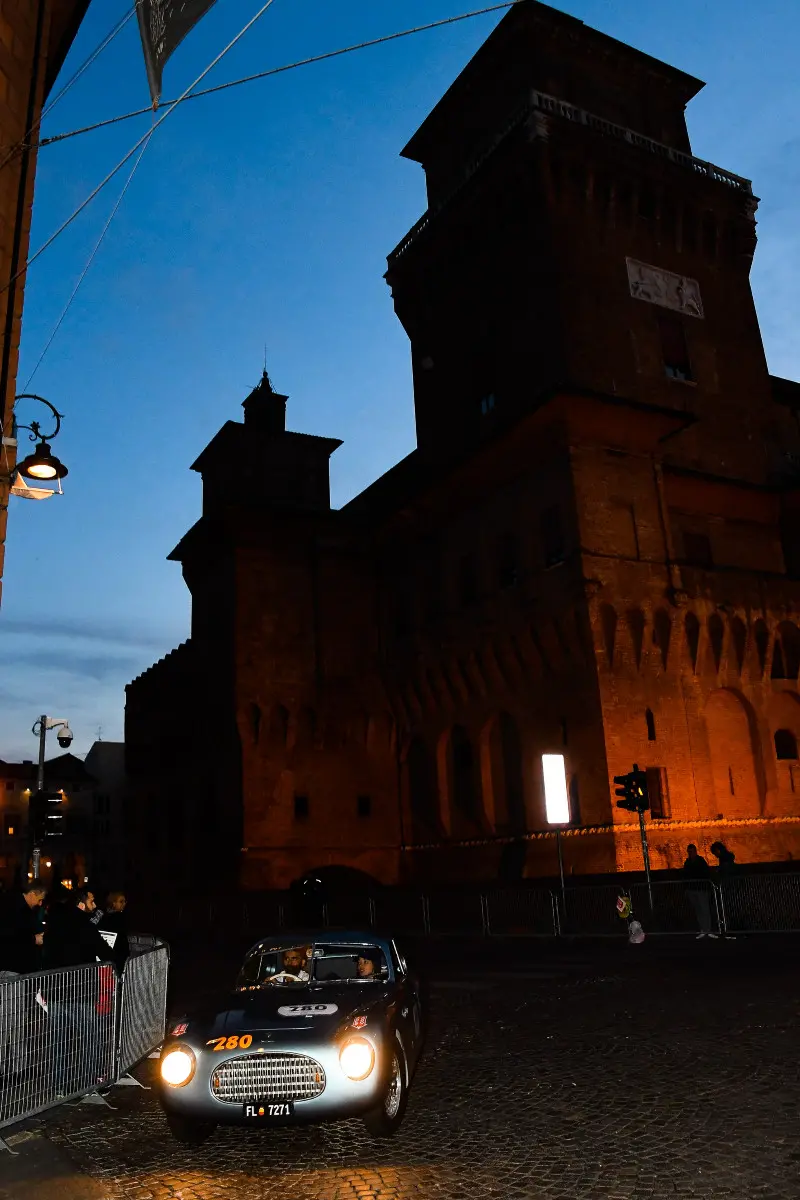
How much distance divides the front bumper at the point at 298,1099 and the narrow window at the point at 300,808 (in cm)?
2833

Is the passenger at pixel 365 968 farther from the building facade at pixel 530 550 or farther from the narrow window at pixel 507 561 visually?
the narrow window at pixel 507 561

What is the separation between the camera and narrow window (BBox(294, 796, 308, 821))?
1330 inches

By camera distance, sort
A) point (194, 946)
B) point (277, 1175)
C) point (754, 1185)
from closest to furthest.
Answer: point (754, 1185) < point (277, 1175) < point (194, 946)

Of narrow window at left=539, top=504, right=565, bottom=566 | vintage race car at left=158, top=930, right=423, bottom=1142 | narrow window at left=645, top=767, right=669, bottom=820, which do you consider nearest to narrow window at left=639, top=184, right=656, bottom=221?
narrow window at left=539, top=504, right=565, bottom=566

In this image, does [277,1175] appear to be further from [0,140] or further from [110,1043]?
[0,140]

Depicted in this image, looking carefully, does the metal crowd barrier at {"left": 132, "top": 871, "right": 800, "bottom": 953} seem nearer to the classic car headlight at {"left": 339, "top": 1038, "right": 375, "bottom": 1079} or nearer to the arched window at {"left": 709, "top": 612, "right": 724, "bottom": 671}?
the classic car headlight at {"left": 339, "top": 1038, "right": 375, "bottom": 1079}

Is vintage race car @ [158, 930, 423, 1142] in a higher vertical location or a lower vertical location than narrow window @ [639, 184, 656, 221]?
lower

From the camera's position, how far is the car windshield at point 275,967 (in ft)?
24.7

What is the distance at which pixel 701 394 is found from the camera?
3195 centimetres

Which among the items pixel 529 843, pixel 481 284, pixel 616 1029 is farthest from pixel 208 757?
pixel 616 1029

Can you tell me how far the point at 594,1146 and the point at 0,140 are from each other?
428 inches

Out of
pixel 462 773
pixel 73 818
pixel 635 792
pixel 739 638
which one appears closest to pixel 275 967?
pixel 635 792

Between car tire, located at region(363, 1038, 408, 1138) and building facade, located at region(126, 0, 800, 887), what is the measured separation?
19.0 m

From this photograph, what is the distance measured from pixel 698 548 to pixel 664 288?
989cm
